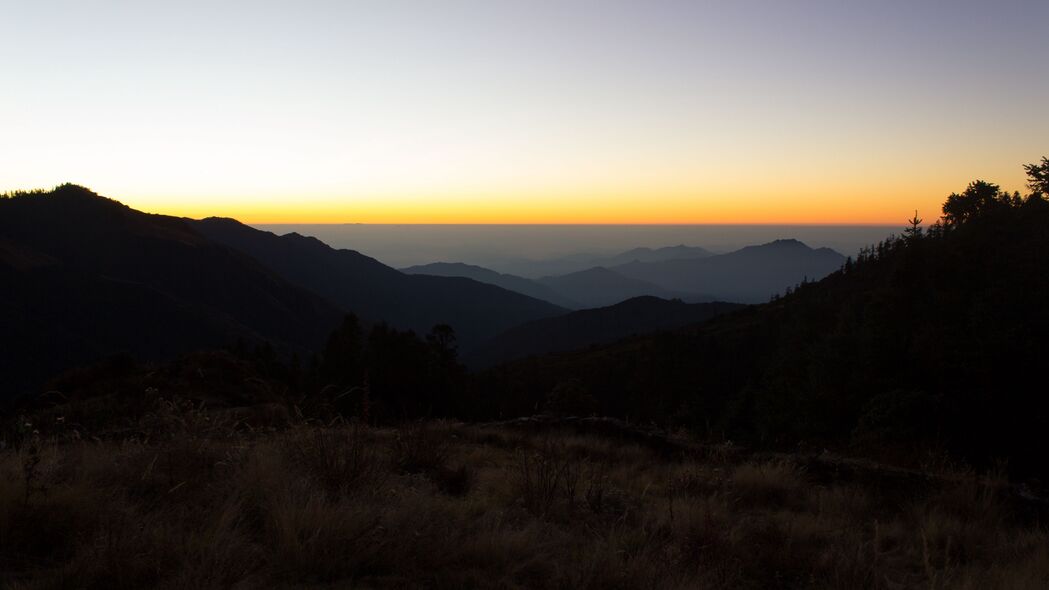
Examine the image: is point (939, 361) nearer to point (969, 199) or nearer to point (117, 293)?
point (969, 199)

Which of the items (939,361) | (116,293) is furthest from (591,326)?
(939,361)

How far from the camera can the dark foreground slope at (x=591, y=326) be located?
17388 cm

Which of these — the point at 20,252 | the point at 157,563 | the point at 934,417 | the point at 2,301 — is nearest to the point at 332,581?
the point at 157,563

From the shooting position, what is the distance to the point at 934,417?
16.3 m

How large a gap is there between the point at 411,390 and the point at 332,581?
39.6m

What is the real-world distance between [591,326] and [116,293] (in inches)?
5144

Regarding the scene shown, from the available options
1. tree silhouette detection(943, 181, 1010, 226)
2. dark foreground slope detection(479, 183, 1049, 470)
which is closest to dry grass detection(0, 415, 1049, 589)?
dark foreground slope detection(479, 183, 1049, 470)

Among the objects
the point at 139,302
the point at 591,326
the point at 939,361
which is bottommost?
the point at 591,326

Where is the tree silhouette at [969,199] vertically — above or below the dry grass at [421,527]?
above

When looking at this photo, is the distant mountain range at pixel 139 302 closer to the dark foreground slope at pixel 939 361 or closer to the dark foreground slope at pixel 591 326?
the dark foreground slope at pixel 591 326

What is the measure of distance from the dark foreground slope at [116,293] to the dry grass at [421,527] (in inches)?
4124

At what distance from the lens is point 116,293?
431 feet

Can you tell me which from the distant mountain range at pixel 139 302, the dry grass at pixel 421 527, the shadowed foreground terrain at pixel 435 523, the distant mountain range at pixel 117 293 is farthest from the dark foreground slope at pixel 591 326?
the dry grass at pixel 421 527

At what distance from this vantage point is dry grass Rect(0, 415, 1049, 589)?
2789mm
